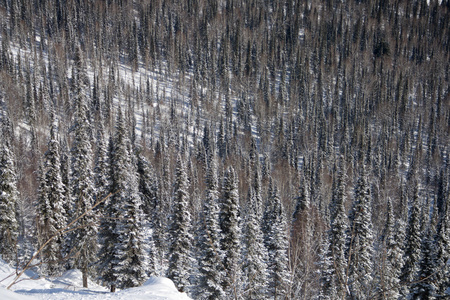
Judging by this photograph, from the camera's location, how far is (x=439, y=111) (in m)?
129

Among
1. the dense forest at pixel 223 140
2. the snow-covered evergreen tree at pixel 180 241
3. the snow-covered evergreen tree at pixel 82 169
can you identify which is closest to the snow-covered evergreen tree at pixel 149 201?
the dense forest at pixel 223 140

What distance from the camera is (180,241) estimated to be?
23.5 m

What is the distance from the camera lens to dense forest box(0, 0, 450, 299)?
2275 cm

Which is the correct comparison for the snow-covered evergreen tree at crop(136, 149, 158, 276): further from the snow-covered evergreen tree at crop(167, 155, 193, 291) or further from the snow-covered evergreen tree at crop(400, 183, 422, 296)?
the snow-covered evergreen tree at crop(400, 183, 422, 296)

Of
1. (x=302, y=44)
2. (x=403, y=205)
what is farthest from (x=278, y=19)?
(x=403, y=205)

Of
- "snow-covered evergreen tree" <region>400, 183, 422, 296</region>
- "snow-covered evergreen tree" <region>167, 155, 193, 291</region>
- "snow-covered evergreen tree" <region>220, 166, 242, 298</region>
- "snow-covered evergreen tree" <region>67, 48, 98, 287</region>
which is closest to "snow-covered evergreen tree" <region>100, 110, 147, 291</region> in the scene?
"snow-covered evergreen tree" <region>67, 48, 98, 287</region>

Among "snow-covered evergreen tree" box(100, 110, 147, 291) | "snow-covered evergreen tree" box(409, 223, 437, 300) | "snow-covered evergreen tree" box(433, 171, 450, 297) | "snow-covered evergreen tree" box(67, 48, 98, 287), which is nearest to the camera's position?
"snow-covered evergreen tree" box(100, 110, 147, 291)

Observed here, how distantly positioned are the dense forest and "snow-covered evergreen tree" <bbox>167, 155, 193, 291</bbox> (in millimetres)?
100

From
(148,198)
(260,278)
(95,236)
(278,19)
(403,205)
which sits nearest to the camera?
(260,278)

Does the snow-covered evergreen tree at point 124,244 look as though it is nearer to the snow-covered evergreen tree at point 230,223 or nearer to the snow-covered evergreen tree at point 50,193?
the snow-covered evergreen tree at point 50,193

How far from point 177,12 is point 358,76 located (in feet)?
300

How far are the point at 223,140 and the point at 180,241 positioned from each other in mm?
77524

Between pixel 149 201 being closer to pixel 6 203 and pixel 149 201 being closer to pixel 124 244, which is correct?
pixel 6 203

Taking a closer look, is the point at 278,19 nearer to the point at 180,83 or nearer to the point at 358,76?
the point at 358,76
